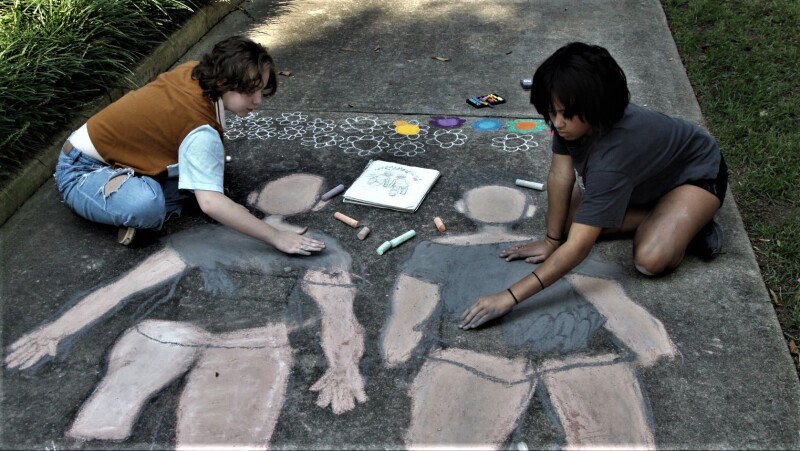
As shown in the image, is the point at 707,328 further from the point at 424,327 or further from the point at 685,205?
the point at 424,327

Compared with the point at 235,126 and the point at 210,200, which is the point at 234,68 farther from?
the point at 235,126

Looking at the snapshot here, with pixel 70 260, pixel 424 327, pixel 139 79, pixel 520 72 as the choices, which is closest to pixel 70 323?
pixel 70 260

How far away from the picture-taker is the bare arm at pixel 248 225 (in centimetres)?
266

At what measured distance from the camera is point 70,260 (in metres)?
2.77

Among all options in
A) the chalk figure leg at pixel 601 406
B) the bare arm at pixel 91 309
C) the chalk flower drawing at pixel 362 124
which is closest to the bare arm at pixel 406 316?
the chalk figure leg at pixel 601 406

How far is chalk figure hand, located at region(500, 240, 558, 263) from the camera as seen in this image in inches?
105

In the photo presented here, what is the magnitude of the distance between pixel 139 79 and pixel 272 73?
5.99ft

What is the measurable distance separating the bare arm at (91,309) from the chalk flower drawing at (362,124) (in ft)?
4.41

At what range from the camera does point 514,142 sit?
11.6 feet

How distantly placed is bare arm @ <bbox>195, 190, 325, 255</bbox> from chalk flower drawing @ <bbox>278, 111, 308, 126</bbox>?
1.19 metres

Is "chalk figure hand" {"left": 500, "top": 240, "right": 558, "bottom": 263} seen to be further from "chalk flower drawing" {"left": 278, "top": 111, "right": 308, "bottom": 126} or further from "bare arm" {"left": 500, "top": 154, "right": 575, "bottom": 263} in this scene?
"chalk flower drawing" {"left": 278, "top": 111, "right": 308, "bottom": 126}

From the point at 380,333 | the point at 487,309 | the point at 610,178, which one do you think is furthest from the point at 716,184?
the point at 380,333

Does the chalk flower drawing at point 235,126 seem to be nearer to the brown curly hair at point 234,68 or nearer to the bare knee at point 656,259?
the brown curly hair at point 234,68

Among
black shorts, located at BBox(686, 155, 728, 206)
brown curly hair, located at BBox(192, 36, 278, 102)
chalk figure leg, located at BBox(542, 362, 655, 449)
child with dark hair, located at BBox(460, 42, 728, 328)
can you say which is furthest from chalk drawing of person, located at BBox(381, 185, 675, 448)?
brown curly hair, located at BBox(192, 36, 278, 102)
